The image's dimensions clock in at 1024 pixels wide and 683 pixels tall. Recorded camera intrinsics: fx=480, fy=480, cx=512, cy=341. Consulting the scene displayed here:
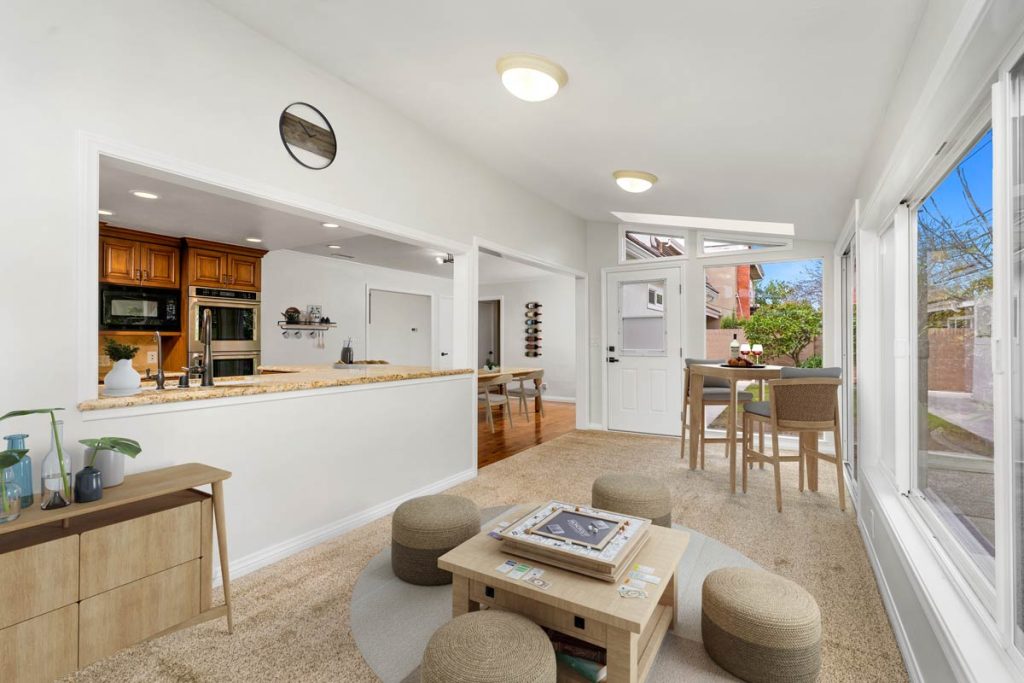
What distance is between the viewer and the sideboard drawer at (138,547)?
1574mm

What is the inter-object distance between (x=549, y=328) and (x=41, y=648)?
783 centimetres

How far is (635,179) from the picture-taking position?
11.6 feet

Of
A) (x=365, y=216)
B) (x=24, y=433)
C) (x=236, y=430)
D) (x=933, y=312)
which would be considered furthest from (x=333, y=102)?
(x=933, y=312)

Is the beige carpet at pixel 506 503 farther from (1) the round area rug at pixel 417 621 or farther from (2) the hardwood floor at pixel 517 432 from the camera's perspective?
(2) the hardwood floor at pixel 517 432

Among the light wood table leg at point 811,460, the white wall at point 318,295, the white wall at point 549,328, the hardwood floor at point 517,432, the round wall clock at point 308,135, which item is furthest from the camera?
the white wall at point 549,328

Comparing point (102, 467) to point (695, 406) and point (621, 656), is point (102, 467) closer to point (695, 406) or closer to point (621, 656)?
point (621, 656)

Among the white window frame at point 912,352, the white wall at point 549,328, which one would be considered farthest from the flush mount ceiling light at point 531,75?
the white wall at point 549,328

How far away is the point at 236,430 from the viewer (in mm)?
2322

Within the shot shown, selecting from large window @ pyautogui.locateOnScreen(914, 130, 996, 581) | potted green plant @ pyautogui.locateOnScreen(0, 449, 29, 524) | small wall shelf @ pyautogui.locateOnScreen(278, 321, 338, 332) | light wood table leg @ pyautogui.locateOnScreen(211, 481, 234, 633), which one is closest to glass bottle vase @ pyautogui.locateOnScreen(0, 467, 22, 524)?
potted green plant @ pyautogui.locateOnScreen(0, 449, 29, 524)

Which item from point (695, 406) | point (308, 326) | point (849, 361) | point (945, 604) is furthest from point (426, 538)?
point (308, 326)

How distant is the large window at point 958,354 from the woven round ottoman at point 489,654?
4.16 feet

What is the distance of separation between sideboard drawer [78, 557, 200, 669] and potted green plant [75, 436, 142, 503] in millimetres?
335

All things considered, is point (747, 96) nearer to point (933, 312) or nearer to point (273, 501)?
point (933, 312)

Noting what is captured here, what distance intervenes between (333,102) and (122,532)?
2.37 m
